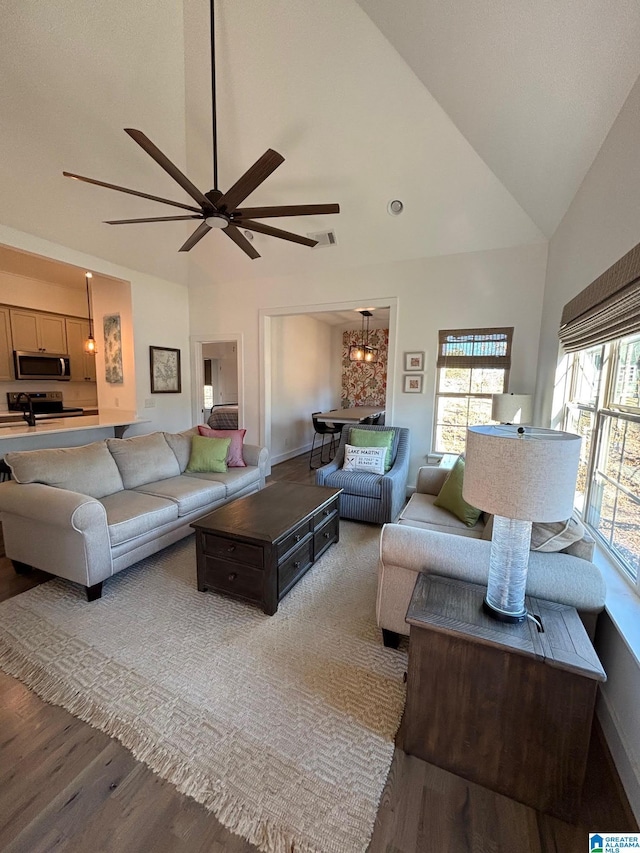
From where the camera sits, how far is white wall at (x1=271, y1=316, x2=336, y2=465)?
597 cm

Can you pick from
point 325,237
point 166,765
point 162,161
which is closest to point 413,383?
point 325,237

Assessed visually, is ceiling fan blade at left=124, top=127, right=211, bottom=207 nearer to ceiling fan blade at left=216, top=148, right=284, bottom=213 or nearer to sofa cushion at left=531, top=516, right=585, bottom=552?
ceiling fan blade at left=216, top=148, right=284, bottom=213

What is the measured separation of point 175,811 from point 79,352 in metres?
6.64

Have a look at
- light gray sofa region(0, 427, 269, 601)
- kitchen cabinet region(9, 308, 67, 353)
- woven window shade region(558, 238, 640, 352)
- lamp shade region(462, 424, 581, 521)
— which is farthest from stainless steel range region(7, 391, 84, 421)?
woven window shade region(558, 238, 640, 352)

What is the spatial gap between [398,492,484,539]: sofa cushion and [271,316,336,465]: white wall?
141 inches

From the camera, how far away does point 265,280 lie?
4969mm

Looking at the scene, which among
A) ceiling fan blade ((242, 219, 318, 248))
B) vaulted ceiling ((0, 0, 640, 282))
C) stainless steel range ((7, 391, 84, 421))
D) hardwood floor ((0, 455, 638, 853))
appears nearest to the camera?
hardwood floor ((0, 455, 638, 853))

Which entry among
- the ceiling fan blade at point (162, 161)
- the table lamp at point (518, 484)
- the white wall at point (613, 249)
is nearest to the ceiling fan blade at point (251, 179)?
the ceiling fan blade at point (162, 161)

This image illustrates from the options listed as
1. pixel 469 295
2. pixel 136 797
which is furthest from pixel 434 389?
pixel 136 797

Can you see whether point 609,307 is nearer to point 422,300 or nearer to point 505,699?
point 505,699

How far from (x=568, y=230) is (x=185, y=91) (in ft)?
11.5

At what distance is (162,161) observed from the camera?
219 centimetres

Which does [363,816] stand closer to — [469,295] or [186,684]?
[186,684]

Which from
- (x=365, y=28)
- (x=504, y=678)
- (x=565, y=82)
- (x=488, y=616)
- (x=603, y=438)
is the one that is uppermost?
(x=365, y=28)
